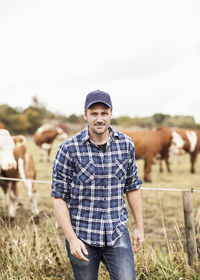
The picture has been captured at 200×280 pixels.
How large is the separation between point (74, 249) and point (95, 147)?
0.59 m

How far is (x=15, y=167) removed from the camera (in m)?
5.45

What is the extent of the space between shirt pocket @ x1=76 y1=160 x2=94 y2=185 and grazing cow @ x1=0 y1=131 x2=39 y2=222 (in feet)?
11.9

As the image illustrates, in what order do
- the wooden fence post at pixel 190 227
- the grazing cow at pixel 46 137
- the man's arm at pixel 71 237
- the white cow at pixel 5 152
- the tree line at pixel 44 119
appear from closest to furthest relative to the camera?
the man's arm at pixel 71 237
the wooden fence post at pixel 190 227
the white cow at pixel 5 152
the grazing cow at pixel 46 137
the tree line at pixel 44 119

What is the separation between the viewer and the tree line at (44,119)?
167 ft

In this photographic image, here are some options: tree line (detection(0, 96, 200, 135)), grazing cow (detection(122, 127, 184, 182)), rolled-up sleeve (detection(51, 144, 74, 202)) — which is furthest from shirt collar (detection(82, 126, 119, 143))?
tree line (detection(0, 96, 200, 135))

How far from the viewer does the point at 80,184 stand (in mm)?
1803

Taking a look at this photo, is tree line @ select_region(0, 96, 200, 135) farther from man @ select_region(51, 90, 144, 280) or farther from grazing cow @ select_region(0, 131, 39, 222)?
man @ select_region(51, 90, 144, 280)

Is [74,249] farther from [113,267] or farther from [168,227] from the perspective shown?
[168,227]

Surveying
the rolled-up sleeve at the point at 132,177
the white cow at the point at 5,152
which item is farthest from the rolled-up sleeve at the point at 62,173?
the white cow at the point at 5,152

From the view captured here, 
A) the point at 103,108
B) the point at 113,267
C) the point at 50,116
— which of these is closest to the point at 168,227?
the point at 113,267

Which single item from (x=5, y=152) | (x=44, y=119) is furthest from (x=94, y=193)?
(x=44, y=119)

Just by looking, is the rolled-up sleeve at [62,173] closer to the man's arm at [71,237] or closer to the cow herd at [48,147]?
the man's arm at [71,237]

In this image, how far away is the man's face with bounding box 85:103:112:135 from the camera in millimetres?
1792

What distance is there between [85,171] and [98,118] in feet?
1.04
